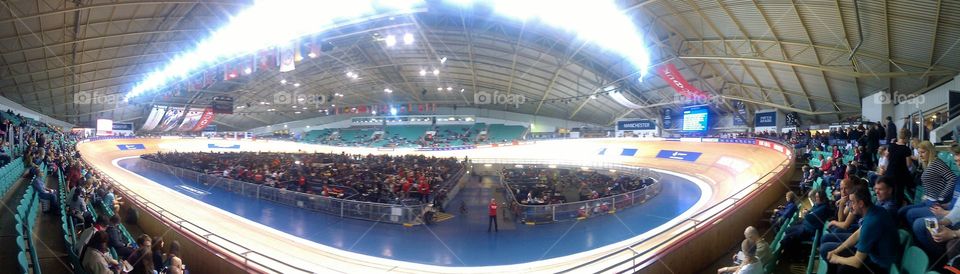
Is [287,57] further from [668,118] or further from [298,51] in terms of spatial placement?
[668,118]

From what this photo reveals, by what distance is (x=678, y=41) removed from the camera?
19.2 m

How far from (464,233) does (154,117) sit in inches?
1676

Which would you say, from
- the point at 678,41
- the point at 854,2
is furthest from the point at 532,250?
the point at 678,41

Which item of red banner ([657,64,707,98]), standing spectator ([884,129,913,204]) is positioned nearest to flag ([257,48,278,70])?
red banner ([657,64,707,98])

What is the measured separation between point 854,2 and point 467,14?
16.2 m

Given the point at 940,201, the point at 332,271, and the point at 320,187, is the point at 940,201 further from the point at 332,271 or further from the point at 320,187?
the point at 320,187

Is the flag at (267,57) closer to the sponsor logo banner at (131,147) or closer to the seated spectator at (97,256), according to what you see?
the seated spectator at (97,256)

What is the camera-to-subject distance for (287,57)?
64.6 ft

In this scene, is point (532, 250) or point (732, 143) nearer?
point (532, 250)

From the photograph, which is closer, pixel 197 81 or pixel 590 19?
pixel 590 19

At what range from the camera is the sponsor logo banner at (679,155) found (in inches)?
894

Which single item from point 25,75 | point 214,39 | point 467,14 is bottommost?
point 25,75

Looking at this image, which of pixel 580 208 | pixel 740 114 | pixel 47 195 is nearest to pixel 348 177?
pixel 580 208

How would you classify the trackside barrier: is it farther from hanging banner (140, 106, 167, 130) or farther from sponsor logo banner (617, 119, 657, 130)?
hanging banner (140, 106, 167, 130)
